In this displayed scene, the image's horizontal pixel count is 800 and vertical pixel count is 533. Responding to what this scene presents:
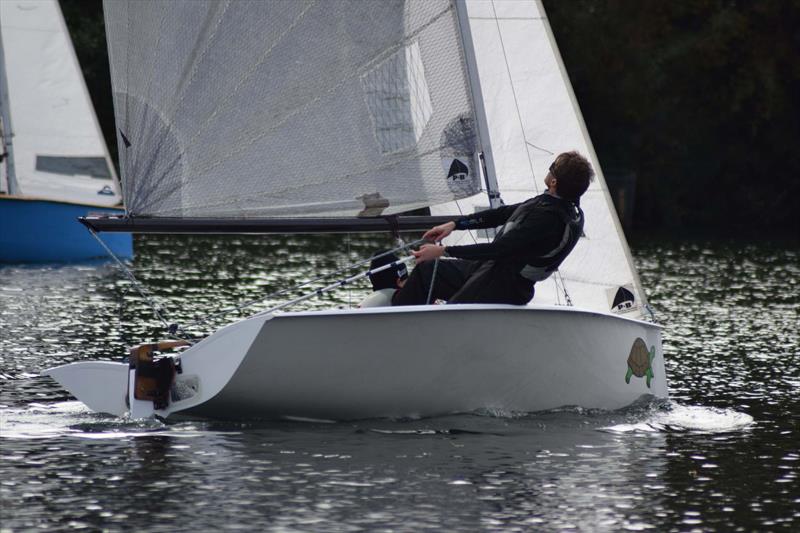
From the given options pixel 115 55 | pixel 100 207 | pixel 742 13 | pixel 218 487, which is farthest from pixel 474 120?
pixel 742 13

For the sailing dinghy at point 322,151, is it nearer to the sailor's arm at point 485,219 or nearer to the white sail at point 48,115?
the sailor's arm at point 485,219

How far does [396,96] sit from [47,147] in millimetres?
15217

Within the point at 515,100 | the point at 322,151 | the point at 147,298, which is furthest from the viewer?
the point at 515,100

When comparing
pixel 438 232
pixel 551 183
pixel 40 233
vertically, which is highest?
pixel 40 233

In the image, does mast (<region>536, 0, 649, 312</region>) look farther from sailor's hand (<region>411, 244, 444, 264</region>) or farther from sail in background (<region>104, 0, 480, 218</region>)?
sailor's hand (<region>411, 244, 444, 264</region>)

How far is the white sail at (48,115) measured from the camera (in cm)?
2431

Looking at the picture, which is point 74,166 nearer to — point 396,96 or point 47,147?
point 47,147

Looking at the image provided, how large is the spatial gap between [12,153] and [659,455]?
1686cm

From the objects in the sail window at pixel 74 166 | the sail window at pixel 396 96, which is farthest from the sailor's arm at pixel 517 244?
the sail window at pixel 74 166

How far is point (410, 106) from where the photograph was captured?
1009 centimetres

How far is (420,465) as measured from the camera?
8.42 m

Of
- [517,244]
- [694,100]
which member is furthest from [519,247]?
[694,100]

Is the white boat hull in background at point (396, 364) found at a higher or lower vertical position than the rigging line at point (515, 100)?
lower

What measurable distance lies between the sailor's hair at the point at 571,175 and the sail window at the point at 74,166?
16.1m
